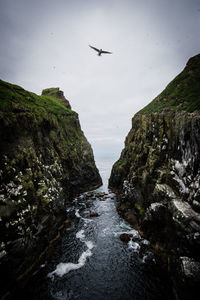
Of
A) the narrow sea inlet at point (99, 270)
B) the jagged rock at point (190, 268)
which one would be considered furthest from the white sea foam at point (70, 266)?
the jagged rock at point (190, 268)

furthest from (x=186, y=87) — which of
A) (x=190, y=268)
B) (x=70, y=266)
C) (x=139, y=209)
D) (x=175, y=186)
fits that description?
(x=70, y=266)

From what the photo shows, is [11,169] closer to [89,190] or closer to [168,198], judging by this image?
[168,198]

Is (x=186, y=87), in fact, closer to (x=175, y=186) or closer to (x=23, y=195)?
(x=175, y=186)

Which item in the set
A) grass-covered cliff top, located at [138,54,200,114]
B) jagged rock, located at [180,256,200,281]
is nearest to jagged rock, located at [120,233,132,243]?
jagged rock, located at [180,256,200,281]

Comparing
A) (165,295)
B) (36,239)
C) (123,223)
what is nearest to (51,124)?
(36,239)

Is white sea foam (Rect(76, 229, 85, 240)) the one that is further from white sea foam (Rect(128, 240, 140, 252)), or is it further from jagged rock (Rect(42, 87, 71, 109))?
jagged rock (Rect(42, 87, 71, 109))

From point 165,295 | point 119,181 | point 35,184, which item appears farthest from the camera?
point 119,181
